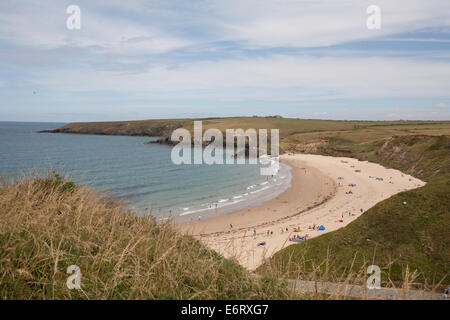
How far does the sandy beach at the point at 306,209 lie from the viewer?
25.8 metres

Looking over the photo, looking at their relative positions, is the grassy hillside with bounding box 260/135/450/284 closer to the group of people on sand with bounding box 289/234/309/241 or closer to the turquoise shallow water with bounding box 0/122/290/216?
the group of people on sand with bounding box 289/234/309/241

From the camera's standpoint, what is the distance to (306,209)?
36.7 meters

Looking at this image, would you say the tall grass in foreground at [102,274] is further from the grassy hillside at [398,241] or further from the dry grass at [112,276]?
the grassy hillside at [398,241]

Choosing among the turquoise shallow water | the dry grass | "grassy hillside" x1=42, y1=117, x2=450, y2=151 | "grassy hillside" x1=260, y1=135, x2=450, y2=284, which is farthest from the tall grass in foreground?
"grassy hillside" x1=42, y1=117, x2=450, y2=151

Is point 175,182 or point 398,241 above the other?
point 398,241

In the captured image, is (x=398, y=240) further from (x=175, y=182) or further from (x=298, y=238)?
(x=175, y=182)

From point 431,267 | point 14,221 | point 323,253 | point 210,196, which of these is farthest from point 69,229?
point 210,196

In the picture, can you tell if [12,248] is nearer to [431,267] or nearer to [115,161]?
[431,267]

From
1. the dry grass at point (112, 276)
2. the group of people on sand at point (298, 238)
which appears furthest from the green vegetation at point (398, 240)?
the dry grass at point (112, 276)

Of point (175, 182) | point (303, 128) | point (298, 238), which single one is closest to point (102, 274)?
point (298, 238)

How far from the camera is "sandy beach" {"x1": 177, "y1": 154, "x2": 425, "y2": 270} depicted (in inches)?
1016

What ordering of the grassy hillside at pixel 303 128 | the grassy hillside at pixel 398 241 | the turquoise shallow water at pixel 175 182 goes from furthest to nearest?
the grassy hillside at pixel 303 128, the turquoise shallow water at pixel 175 182, the grassy hillside at pixel 398 241

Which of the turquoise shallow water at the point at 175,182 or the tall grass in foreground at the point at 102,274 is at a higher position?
the tall grass in foreground at the point at 102,274
